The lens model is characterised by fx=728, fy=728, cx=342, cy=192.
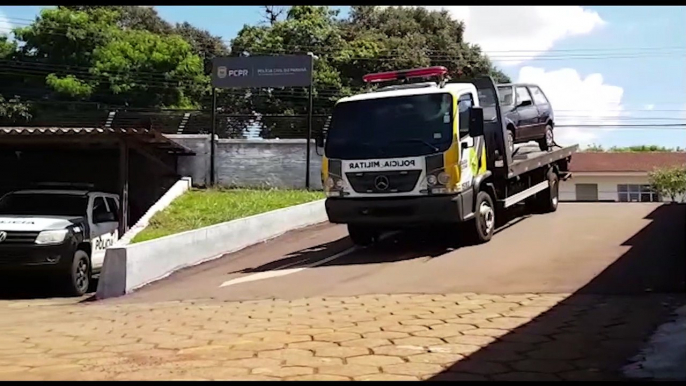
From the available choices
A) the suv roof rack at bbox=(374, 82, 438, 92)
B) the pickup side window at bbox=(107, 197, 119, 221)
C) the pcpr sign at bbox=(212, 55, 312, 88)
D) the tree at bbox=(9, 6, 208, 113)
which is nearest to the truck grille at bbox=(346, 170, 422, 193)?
the suv roof rack at bbox=(374, 82, 438, 92)

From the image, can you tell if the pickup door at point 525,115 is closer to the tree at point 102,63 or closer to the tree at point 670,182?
the tree at point 670,182

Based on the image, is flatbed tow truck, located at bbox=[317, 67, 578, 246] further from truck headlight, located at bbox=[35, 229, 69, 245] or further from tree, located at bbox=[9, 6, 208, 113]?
tree, located at bbox=[9, 6, 208, 113]

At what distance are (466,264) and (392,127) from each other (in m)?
2.58

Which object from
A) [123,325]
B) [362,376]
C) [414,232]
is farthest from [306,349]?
[414,232]

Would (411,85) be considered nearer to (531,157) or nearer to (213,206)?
(531,157)

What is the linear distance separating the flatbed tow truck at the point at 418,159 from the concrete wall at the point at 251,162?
8.46 metres

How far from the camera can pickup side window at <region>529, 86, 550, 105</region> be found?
14.5m

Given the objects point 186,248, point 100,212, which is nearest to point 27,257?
point 100,212

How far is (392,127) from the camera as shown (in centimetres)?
1163

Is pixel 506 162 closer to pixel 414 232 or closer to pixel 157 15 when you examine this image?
pixel 414 232

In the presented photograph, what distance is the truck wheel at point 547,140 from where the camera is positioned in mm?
14641

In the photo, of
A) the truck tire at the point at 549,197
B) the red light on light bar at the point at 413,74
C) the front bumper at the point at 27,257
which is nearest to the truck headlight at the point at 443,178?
the red light on light bar at the point at 413,74

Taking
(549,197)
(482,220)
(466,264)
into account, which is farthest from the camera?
(549,197)

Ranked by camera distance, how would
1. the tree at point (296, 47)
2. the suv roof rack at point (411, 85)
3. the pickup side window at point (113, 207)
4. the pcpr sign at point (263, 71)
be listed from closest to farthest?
the suv roof rack at point (411, 85)
the pickup side window at point (113, 207)
the pcpr sign at point (263, 71)
the tree at point (296, 47)
